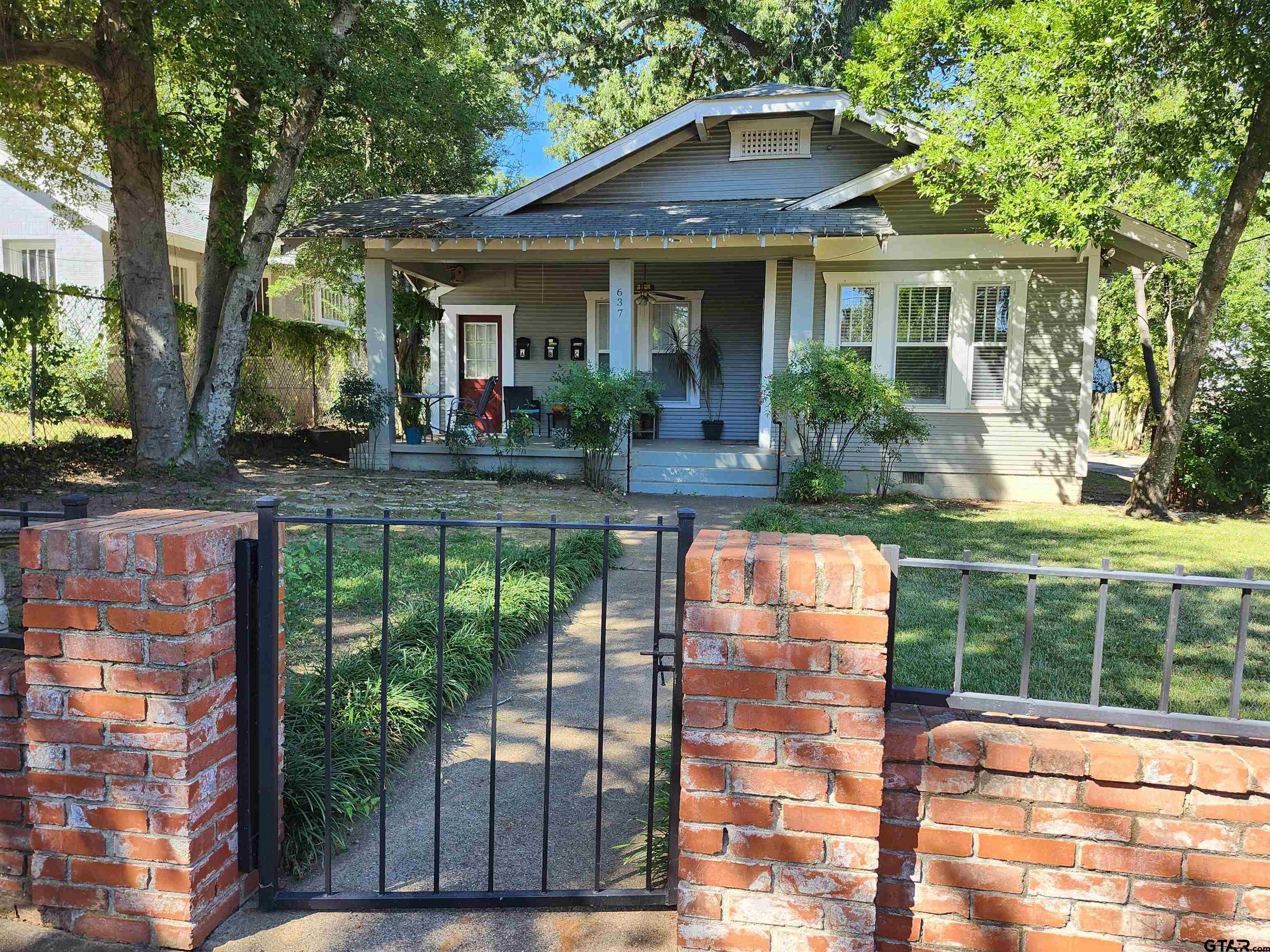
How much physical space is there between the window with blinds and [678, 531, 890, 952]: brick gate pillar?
19652mm

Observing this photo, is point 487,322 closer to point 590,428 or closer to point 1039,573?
point 590,428

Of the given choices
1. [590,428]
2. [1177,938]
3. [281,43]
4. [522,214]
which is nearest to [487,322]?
[522,214]

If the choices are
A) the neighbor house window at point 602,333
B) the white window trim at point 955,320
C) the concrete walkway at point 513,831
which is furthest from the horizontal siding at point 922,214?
the concrete walkway at point 513,831

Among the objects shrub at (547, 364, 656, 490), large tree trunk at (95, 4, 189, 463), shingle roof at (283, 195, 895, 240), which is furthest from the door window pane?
large tree trunk at (95, 4, 189, 463)

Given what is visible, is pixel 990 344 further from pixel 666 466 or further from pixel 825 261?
pixel 666 466

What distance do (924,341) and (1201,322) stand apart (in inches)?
127

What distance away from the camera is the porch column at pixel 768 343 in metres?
11.3

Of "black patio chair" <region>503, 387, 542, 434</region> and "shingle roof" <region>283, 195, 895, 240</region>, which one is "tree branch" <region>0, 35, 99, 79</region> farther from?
"black patio chair" <region>503, 387, 542, 434</region>

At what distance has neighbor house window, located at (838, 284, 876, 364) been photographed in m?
11.6

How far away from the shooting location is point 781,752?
200 cm

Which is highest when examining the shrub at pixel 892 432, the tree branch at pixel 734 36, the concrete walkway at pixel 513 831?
the tree branch at pixel 734 36

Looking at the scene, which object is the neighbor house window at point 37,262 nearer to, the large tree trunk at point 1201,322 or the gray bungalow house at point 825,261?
the gray bungalow house at point 825,261

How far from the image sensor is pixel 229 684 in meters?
2.36

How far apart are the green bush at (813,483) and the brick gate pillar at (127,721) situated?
8.55 meters
